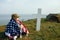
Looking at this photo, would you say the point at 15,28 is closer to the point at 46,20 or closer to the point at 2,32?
the point at 2,32

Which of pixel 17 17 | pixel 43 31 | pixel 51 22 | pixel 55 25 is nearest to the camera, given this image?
pixel 17 17

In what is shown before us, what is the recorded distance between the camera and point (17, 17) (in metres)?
11.6

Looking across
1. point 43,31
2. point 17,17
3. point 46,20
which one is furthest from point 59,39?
point 46,20

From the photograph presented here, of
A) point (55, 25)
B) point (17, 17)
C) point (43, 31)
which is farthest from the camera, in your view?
point (55, 25)

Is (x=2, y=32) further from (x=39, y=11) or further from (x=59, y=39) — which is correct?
(x=59, y=39)

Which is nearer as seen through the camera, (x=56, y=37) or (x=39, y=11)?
(x=56, y=37)

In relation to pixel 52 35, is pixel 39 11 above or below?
above

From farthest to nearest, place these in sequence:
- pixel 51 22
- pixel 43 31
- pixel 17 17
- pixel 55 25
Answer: pixel 51 22 → pixel 55 25 → pixel 43 31 → pixel 17 17

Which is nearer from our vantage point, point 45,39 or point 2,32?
point 45,39

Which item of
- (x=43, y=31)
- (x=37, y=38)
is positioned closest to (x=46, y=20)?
(x=43, y=31)

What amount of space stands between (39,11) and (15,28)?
6.61 ft

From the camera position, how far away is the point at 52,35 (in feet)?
40.3

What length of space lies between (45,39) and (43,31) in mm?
1117

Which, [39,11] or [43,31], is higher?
[39,11]
